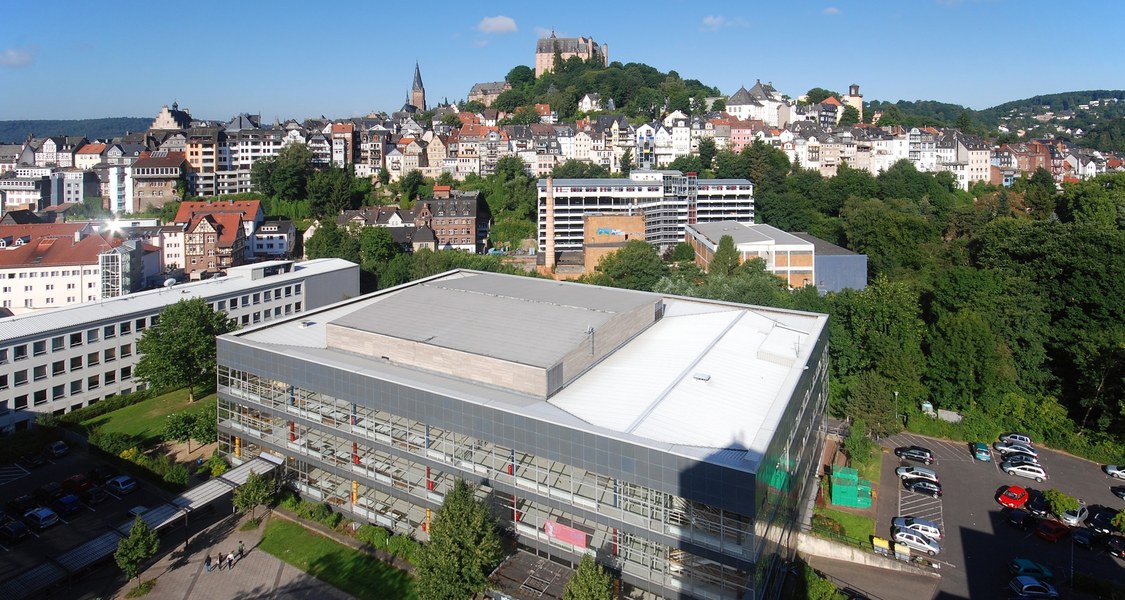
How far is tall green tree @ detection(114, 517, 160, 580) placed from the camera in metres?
14.0

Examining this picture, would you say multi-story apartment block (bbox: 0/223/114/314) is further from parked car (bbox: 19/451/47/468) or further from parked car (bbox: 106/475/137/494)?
parked car (bbox: 106/475/137/494)

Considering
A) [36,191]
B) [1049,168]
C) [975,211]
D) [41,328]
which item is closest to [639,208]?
[975,211]

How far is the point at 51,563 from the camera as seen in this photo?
47.4 ft

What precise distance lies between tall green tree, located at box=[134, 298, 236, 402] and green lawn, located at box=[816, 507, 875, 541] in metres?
Answer: 20.6

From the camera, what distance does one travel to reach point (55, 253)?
35.2 meters

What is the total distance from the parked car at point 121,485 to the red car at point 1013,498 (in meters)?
23.2

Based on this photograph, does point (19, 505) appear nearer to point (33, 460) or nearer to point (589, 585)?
point (33, 460)

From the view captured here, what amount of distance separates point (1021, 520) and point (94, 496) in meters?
23.6

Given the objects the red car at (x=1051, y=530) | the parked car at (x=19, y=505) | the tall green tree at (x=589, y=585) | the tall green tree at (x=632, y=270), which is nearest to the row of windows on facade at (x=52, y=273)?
the parked car at (x=19, y=505)

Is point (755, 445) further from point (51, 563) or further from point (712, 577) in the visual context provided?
point (51, 563)

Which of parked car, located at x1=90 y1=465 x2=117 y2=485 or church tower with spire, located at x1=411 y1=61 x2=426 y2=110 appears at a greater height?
church tower with spire, located at x1=411 y1=61 x2=426 y2=110

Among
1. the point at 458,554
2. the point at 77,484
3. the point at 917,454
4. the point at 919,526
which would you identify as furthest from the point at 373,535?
the point at 917,454

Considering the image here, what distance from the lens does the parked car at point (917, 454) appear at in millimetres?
21344

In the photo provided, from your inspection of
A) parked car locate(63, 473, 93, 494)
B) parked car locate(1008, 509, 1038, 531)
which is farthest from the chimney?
parked car locate(1008, 509, 1038, 531)
